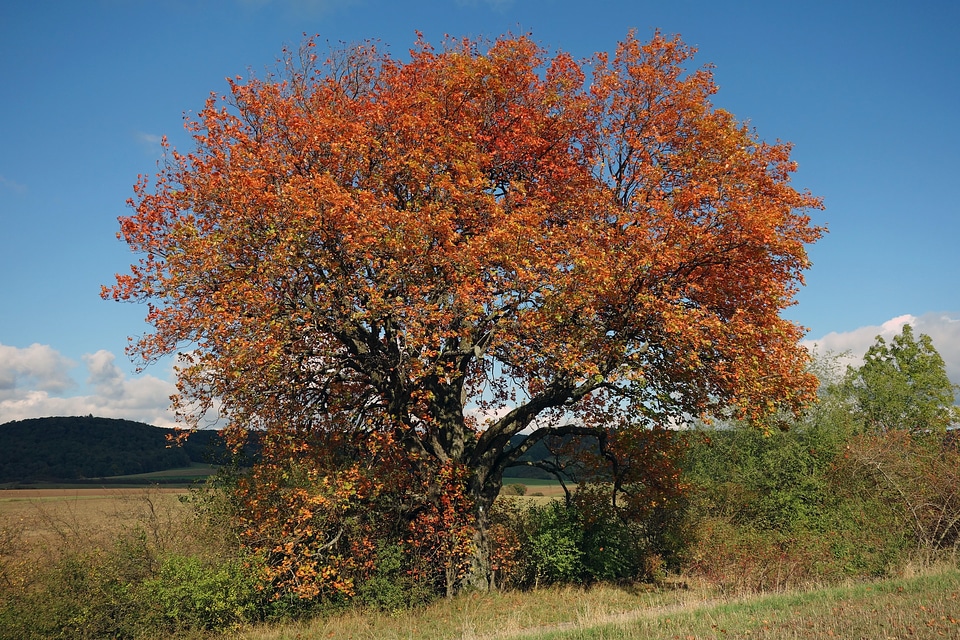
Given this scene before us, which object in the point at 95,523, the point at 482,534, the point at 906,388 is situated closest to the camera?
the point at 95,523

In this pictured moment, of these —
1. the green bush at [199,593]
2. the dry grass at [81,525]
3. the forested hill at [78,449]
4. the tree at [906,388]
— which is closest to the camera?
the green bush at [199,593]

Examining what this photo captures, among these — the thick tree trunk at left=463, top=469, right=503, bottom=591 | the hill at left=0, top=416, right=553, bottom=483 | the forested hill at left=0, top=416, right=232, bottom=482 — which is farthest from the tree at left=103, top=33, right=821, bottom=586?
the forested hill at left=0, top=416, right=232, bottom=482

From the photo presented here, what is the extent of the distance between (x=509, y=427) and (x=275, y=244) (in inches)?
370

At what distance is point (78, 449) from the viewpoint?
102750mm

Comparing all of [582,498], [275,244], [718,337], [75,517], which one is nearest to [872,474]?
[582,498]

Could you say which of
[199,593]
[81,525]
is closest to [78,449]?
[81,525]

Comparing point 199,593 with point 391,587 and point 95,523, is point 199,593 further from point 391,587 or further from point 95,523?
point 95,523

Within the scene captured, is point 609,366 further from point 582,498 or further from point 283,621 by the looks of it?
point 283,621

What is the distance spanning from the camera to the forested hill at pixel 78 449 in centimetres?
9694

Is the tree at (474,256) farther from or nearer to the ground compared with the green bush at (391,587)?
farther from the ground

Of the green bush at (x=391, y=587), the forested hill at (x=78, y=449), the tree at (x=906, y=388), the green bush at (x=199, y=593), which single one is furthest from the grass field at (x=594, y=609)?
the forested hill at (x=78, y=449)

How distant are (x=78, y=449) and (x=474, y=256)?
372 ft

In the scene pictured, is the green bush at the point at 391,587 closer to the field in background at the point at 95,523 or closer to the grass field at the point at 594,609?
the grass field at the point at 594,609

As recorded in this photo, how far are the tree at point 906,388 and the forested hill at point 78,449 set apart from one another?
8694cm
